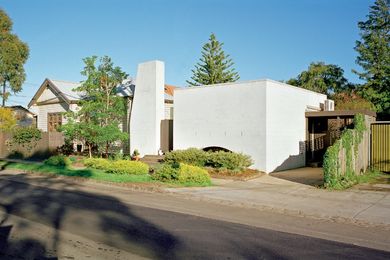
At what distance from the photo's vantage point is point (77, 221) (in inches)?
322

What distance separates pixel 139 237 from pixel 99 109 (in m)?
16.3

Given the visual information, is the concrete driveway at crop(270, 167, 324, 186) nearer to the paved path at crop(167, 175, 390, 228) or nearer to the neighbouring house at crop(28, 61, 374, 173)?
the neighbouring house at crop(28, 61, 374, 173)

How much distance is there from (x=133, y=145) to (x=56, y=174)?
681 cm

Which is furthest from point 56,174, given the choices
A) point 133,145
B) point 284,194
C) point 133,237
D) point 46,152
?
point 133,237

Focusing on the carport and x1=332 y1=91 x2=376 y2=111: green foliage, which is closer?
the carport

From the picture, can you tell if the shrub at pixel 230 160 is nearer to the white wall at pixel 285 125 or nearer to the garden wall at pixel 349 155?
the white wall at pixel 285 125

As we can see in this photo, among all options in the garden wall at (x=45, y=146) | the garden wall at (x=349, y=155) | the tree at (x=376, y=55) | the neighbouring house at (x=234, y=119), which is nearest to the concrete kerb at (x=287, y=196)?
the garden wall at (x=349, y=155)

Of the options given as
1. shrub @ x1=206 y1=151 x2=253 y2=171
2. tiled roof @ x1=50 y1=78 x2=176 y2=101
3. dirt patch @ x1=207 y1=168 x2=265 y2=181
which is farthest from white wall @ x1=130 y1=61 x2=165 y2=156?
dirt patch @ x1=207 y1=168 x2=265 y2=181

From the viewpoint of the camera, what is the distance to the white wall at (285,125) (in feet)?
58.6

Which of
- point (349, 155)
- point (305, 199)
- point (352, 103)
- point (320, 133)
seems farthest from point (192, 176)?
point (352, 103)

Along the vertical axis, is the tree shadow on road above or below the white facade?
below

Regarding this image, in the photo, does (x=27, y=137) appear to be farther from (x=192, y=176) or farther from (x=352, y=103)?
(x=352, y=103)

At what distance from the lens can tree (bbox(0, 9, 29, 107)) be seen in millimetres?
39844

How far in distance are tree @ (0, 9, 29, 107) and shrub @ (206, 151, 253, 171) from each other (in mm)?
31030
